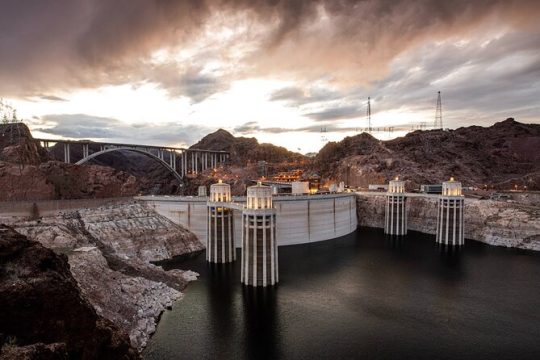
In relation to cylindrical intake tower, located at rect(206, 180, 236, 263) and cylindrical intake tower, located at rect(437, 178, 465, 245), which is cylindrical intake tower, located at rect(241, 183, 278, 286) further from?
cylindrical intake tower, located at rect(437, 178, 465, 245)

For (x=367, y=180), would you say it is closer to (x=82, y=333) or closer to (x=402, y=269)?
(x=402, y=269)

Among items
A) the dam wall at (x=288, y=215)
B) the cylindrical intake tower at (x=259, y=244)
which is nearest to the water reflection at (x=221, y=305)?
the cylindrical intake tower at (x=259, y=244)

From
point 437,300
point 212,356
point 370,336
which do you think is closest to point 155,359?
point 212,356

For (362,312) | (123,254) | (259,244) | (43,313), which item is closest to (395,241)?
(362,312)

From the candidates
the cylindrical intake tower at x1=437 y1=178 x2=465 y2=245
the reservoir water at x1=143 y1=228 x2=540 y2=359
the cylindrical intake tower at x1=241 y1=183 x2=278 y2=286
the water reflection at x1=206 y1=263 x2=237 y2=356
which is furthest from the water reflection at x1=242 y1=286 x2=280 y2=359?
the cylindrical intake tower at x1=437 y1=178 x2=465 y2=245

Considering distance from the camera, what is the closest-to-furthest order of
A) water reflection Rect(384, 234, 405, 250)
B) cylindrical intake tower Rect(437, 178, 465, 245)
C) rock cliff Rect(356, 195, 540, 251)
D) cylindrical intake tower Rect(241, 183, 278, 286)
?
1. cylindrical intake tower Rect(241, 183, 278, 286)
2. rock cliff Rect(356, 195, 540, 251)
3. cylindrical intake tower Rect(437, 178, 465, 245)
4. water reflection Rect(384, 234, 405, 250)

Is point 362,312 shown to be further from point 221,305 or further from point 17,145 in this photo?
point 17,145
